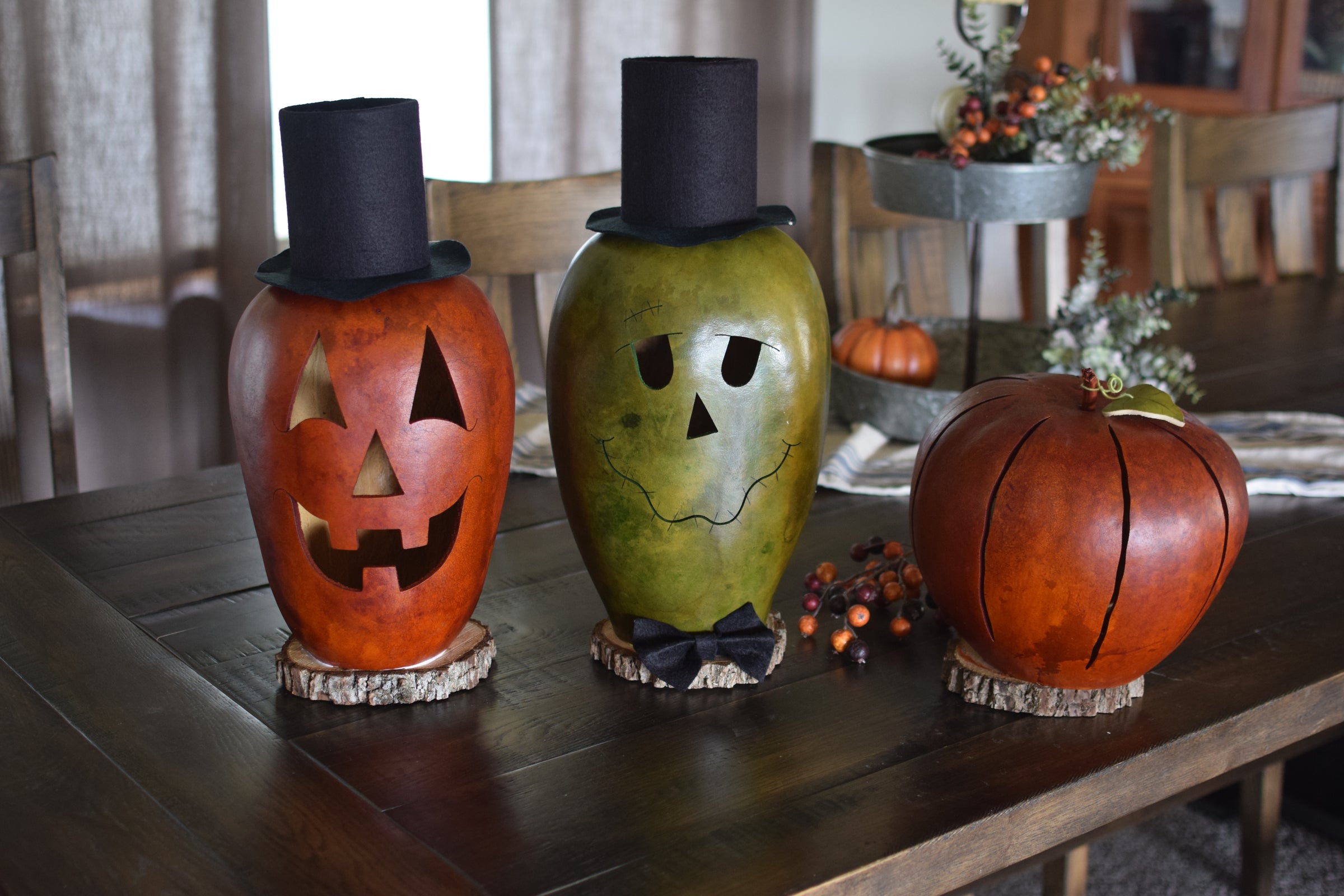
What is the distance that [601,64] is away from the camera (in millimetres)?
2627

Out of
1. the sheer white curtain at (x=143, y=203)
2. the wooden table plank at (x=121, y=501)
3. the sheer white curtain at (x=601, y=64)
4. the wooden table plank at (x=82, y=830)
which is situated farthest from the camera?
the sheer white curtain at (x=601, y=64)

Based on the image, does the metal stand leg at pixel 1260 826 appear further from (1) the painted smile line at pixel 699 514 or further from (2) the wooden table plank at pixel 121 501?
(2) the wooden table plank at pixel 121 501

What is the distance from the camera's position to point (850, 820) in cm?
65

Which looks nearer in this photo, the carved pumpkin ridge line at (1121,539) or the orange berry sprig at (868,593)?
the carved pumpkin ridge line at (1121,539)

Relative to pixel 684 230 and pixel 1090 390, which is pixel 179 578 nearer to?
pixel 684 230

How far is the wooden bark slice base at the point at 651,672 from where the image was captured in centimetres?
80

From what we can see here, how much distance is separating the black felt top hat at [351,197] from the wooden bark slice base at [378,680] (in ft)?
0.78

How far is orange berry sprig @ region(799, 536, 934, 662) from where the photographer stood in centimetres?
87

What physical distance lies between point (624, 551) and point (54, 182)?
935 millimetres

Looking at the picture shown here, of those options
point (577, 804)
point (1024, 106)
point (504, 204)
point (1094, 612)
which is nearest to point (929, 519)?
point (1094, 612)

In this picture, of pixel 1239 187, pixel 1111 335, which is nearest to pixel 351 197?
pixel 1111 335

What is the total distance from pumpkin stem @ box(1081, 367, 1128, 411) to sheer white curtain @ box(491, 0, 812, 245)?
6.33 ft

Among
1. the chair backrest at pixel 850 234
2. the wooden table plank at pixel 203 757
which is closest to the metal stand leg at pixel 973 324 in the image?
the chair backrest at pixel 850 234

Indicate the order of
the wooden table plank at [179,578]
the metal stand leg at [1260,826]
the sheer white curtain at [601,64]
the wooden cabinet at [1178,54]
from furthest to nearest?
the wooden cabinet at [1178,54] → the sheer white curtain at [601,64] → the metal stand leg at [1260,826] → the wooden table plank at [179,578]
